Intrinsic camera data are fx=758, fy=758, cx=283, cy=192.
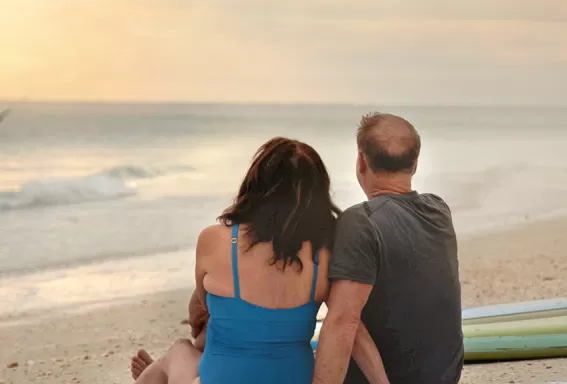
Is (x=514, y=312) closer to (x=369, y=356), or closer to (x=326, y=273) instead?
(x=369, y=356)

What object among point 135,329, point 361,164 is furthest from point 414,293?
point 135,329

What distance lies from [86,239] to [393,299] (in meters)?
7.44

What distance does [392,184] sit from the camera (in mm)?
2119

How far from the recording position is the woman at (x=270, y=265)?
2.02 metres

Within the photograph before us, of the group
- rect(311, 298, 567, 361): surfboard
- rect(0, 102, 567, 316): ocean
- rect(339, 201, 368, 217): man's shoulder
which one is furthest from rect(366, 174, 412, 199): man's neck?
rect(0, 102, 567, 316): ocean

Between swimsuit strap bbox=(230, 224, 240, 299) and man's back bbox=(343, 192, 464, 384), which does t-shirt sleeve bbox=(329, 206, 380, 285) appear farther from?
swimsuit strap bbox=(230, 224, 240, 299)

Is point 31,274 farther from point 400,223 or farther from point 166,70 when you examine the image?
point 166,70

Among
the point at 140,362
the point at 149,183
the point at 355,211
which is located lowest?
the point at 149,183

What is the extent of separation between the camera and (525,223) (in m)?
9.66

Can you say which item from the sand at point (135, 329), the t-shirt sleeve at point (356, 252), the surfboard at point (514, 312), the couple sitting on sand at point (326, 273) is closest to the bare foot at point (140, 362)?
Answer: the couple sitting on sand at point (326, 273)

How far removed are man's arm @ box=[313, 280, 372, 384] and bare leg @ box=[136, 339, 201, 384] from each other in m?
0.43

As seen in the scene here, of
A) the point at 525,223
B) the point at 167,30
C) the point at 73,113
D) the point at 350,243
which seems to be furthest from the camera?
the point at 167,30

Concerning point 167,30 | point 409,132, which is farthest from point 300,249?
point 167,30

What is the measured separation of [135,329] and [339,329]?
10.7ft
